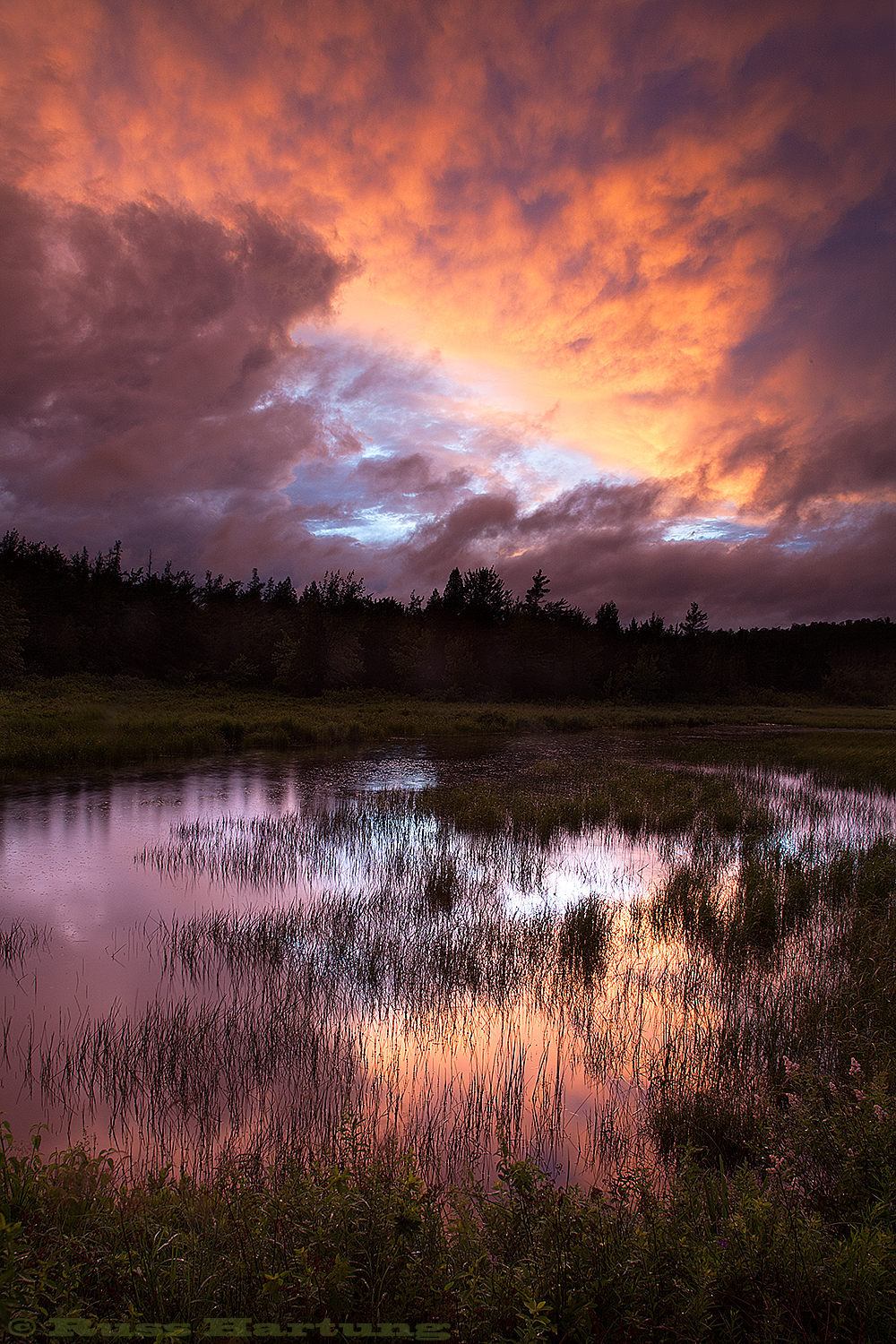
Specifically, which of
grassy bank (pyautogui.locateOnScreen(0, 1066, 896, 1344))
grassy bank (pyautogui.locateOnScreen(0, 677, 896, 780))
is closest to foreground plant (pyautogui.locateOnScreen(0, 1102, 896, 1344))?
grassy bank (pyautogui.locateOnScreen(0, 1066, 896, 1344))

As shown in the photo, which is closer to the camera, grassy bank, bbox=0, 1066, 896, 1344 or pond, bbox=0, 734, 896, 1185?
grassy bank, bbox=0, 1066, 896, 1344

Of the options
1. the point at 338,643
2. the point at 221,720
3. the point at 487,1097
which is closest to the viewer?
the point at 487,1097

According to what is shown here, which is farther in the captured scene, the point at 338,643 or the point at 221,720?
the point at 338,643

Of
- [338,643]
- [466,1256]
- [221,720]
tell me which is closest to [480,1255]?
[466,1256]

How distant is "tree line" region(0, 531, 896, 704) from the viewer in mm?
64812

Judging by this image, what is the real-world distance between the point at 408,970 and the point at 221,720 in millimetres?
30016

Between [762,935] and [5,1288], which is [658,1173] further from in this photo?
[762,935]

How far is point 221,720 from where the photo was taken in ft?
117

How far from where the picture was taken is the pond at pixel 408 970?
532 centimetres

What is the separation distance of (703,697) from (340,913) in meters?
88.1

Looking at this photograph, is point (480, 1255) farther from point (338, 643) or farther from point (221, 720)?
point (338, 643)

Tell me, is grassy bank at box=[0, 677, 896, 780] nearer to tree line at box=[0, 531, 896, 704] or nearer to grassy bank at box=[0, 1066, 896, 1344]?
tree line at box=[0, 531, 896, 704]

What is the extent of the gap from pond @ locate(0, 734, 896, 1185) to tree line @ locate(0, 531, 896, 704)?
4624cm

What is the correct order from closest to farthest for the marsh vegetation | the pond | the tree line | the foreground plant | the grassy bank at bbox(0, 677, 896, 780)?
the foreground plant < the marsh vegetation < the pond < the grassy bank at bbox(0, 677, 896, 780) < the tree line
